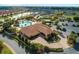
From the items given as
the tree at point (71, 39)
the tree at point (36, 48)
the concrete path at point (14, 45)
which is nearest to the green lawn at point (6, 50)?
the concrete path at point (14, 45)

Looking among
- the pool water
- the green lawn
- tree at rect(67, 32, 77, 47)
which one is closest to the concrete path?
the green lawn

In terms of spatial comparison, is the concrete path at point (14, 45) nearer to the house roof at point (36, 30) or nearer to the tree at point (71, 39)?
the house roof at point (36, 30)

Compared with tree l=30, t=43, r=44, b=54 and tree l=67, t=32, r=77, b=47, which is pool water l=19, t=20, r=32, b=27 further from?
tree l=67, t=32, r=77, b=47

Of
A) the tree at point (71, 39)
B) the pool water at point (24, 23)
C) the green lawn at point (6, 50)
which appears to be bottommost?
the green lawn at point (6, 50)

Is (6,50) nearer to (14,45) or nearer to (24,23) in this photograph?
(14,45)

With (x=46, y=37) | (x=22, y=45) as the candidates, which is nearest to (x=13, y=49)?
(x=22, y=45)

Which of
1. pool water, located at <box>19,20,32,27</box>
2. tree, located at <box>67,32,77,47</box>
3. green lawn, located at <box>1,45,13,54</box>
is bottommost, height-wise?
green lawn, located at <box>1,45,13,54</box>

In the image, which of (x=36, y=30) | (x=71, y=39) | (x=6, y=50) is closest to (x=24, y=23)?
(x=36, y=30)

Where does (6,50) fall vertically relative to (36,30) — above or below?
below

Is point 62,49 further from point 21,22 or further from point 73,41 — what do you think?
point 21,22
